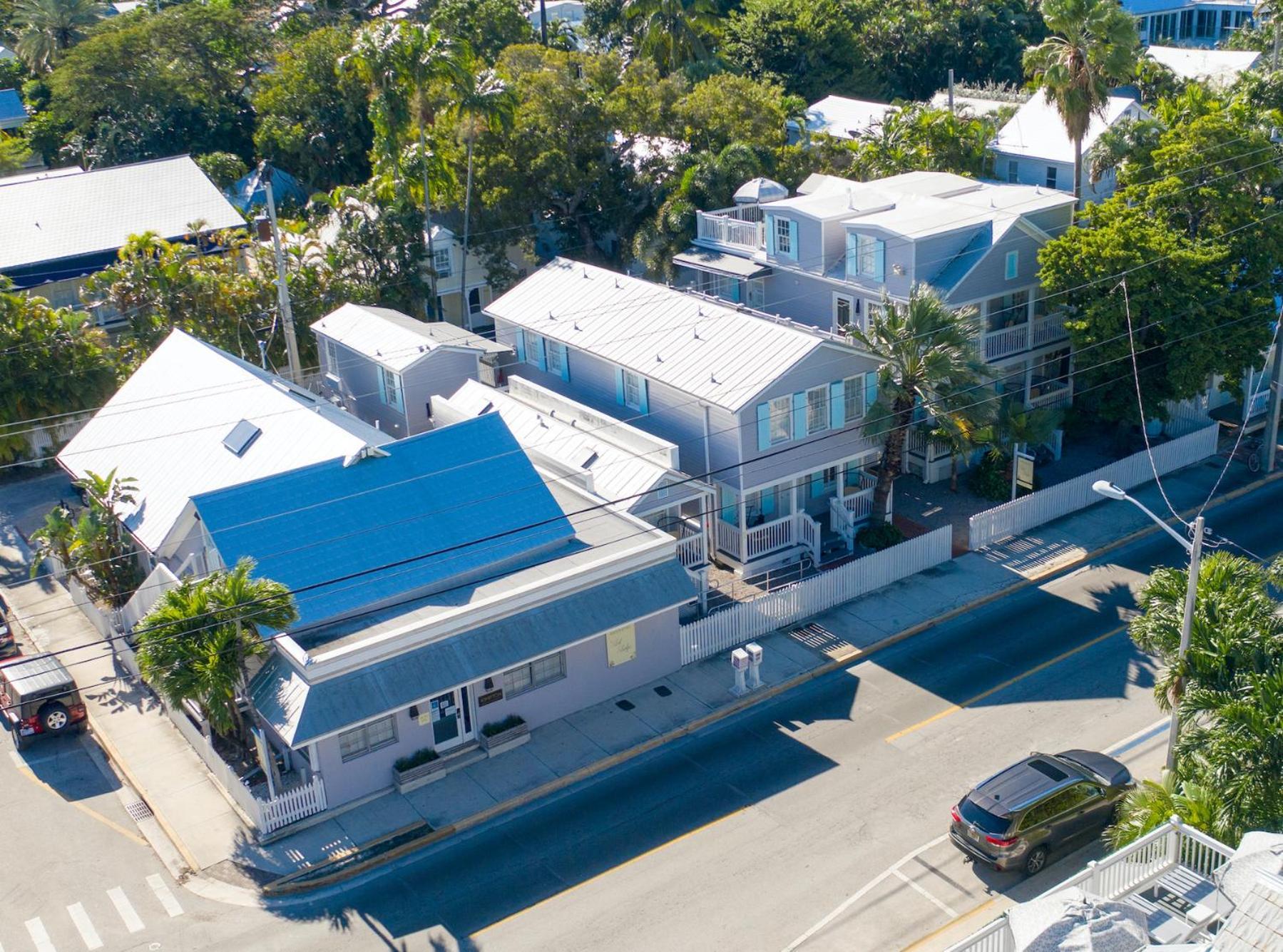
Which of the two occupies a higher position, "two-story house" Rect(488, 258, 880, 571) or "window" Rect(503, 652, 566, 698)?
"two-story house" Rect(488, 258, 880, 571)

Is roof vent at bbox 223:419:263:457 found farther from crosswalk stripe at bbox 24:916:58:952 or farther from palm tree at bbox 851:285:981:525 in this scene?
palm tree at bbox 851:285:981:525

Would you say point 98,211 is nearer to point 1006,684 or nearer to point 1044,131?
point 1044,131

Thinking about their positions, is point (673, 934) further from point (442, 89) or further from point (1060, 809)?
point (442, 89)

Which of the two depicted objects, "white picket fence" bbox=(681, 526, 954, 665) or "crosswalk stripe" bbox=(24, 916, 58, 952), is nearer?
"crosswalk stripe" bbox=(24, 916, 58, 952)

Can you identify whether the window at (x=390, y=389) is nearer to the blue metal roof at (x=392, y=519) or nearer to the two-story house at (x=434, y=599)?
the blue metal roof at (x=392, y=519)

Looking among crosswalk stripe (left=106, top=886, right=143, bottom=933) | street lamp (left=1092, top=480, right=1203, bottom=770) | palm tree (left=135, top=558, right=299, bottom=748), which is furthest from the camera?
palm tree (left=135, top=558, right=299, bottom=748)

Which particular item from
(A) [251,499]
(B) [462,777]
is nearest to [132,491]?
(A) [251,499]

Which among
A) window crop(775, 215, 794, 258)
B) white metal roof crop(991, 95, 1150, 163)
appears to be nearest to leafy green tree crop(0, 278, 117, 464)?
window crop(775, 215, 794, 258)
